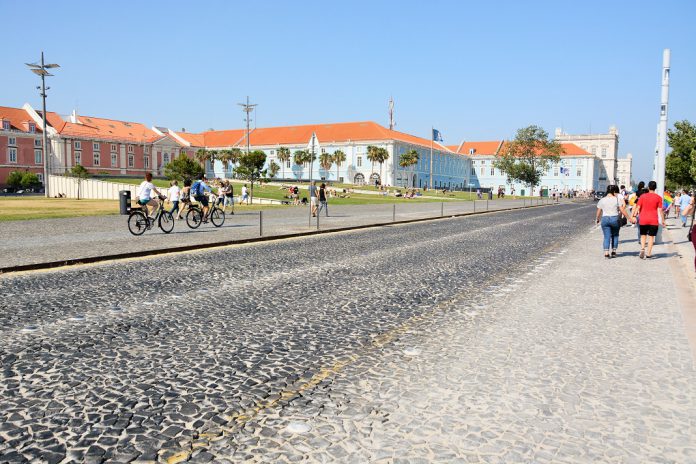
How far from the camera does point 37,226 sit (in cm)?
1892

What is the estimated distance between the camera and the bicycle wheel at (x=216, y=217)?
20.1 m

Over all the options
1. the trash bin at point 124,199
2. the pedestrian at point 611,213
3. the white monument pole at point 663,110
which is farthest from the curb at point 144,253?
the white monument pole at point 663,110

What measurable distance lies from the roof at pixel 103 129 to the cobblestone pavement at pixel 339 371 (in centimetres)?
9010

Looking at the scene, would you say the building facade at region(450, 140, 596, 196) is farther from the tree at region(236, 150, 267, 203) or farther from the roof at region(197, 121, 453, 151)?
the tree at region(236, 150, 267, 203)

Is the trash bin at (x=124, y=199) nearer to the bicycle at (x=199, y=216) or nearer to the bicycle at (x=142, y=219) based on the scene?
the bicycle at (x=199, y=216)

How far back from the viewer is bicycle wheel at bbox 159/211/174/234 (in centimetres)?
1759

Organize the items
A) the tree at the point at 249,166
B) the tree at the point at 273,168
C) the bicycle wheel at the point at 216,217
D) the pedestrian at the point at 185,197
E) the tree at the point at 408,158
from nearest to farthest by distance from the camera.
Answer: the pedestrian at the point at 185,197, the bicycle wheel at the point at 216,217, the tree at the point at 249,166, the tree at the point at 408,158, the tree at the point at 273,168

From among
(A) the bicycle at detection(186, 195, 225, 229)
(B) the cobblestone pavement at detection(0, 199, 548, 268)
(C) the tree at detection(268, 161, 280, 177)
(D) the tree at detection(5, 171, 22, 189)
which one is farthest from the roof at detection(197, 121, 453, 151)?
(B) the cobblestone pavement at detection(0, 199, 548, 268)

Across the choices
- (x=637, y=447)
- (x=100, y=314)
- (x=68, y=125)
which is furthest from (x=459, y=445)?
(x=68, y=125)

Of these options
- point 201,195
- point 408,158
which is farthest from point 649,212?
point 408,158

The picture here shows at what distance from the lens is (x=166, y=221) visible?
58.5 ft

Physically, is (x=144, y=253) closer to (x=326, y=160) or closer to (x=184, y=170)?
(x=184, y=170)

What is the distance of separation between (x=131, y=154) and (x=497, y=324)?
3918 inches

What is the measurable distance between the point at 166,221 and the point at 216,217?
2.69 m
